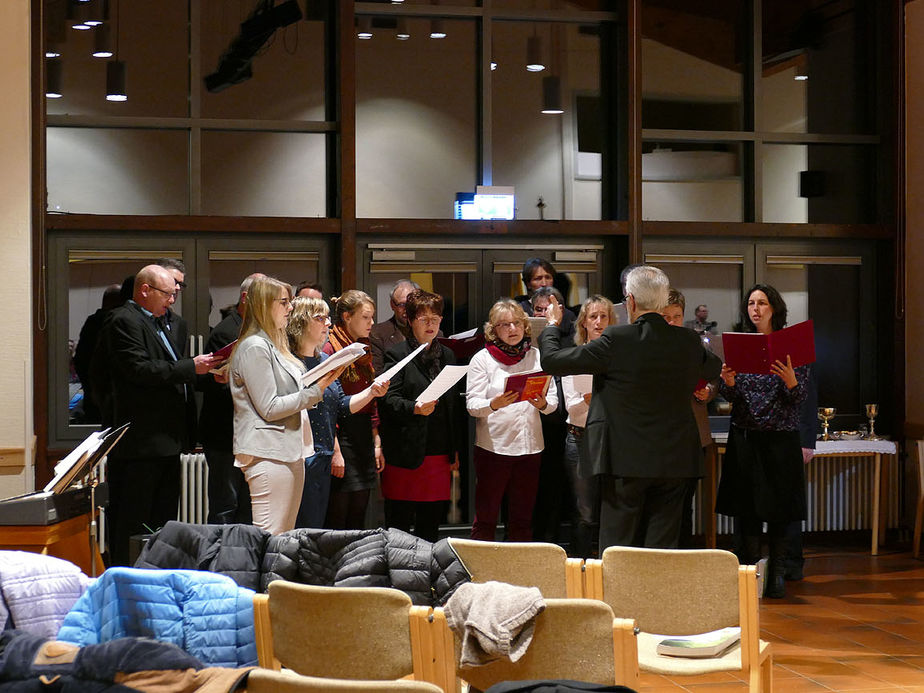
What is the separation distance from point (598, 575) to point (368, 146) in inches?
180

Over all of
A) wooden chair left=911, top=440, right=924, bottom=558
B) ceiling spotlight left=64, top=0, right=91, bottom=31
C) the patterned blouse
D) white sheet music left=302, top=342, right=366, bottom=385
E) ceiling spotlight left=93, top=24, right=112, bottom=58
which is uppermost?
ceiling spotlight left=64, top=0, right=91, bottom=31

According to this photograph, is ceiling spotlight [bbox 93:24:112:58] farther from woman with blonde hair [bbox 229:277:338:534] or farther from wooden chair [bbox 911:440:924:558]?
wooden chair [bbox 911:440:924:558]

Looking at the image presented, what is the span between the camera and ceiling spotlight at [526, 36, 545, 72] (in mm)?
7656

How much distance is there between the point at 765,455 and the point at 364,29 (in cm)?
370

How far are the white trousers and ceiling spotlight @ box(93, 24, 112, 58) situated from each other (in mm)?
3439

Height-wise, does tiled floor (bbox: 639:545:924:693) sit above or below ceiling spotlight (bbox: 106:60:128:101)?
below

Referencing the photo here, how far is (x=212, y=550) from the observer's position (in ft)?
11.8

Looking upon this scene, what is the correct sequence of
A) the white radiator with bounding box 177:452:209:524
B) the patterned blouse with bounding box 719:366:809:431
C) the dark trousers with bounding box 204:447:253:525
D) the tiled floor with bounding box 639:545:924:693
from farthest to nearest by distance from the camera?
the white radiator with bounding box 177:452:209:524
the patterned blouse with bounding box 719:366:809:431
the dark trousers with bounding box 204:447:253:525
the tiled floor with bounding box 639:545:924:693

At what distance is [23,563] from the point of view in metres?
3.20

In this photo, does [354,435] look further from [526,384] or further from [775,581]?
[775,581]

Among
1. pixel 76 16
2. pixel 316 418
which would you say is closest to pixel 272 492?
pixel 316 418

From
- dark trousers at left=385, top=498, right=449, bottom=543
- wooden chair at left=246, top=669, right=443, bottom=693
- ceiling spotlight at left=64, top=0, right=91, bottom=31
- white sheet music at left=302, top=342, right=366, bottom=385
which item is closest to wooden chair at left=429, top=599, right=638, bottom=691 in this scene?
wooden chair at left=246, top=669, right=443, bottom=693

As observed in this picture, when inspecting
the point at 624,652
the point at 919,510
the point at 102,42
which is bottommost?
the point at 919,510

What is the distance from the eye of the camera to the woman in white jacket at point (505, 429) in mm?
6066
